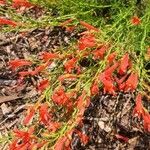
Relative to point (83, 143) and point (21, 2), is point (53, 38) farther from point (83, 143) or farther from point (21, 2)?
point (83, 143)

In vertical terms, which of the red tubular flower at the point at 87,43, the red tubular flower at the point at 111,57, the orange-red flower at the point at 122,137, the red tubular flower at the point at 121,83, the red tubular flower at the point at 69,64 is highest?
the red tubular flower at the point at 87,43

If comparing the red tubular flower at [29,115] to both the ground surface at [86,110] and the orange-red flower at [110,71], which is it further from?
the orange-red flower at [110,71]

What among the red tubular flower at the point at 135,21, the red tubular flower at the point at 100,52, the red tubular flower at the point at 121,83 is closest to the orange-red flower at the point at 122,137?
the red tubular flower at the point at 121,83

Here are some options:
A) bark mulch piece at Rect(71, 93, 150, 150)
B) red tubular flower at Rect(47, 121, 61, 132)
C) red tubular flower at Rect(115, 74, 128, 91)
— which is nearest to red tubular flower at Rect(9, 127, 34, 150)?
red tubular flower at Rect(47, 121, 61, 132)

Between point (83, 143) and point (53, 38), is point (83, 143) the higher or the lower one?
the lower one

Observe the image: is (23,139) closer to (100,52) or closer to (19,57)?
(100,52)

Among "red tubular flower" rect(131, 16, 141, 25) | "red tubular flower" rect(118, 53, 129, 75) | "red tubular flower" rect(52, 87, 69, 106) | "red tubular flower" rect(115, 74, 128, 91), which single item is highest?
"red tubular flower" rect(131, 16, 141, 25)

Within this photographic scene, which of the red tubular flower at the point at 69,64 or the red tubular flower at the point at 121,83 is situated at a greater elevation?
the red tubular flower at the point at 69,64

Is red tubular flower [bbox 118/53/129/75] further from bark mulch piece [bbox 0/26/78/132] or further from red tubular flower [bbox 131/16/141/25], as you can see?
bark mulch piece [bbox 0/26/78/132]

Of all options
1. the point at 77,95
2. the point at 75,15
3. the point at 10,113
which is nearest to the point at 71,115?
the point at 77,95
